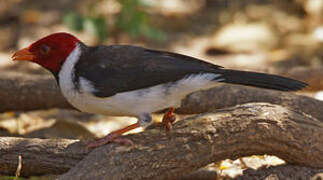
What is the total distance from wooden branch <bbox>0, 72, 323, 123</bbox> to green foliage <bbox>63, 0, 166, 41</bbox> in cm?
190

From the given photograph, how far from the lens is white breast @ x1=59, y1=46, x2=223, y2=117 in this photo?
3.81 meters

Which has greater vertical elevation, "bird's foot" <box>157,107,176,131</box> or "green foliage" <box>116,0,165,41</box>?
"green foliage" <box>116,0,165,41</box>

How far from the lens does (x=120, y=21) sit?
24.3 ft

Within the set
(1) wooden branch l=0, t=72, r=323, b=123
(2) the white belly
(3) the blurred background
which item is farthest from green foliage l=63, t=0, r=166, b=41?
(2) the white belly

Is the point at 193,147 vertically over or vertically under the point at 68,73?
under

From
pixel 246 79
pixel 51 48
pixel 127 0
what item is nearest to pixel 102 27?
pixel 127 0

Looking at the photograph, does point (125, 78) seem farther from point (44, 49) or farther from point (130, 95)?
point (44, 49)

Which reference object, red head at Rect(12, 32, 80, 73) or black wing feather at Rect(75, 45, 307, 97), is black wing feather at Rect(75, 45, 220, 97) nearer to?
black wing feather at Rect(75, 45, 307, 97)

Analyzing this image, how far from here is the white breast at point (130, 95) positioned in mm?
3812

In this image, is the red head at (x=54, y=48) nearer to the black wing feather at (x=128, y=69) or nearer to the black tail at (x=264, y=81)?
the black wing feather at (x=128, y=69)

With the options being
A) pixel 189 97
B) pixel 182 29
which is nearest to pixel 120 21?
pixel 182 29

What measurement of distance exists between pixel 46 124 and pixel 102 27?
216 cm

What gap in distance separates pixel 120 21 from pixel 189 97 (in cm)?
268

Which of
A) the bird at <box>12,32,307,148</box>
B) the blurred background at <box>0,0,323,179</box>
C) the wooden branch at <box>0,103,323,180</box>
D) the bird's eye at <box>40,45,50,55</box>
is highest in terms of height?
the blurred background at <box>0,0,323,179</box>
